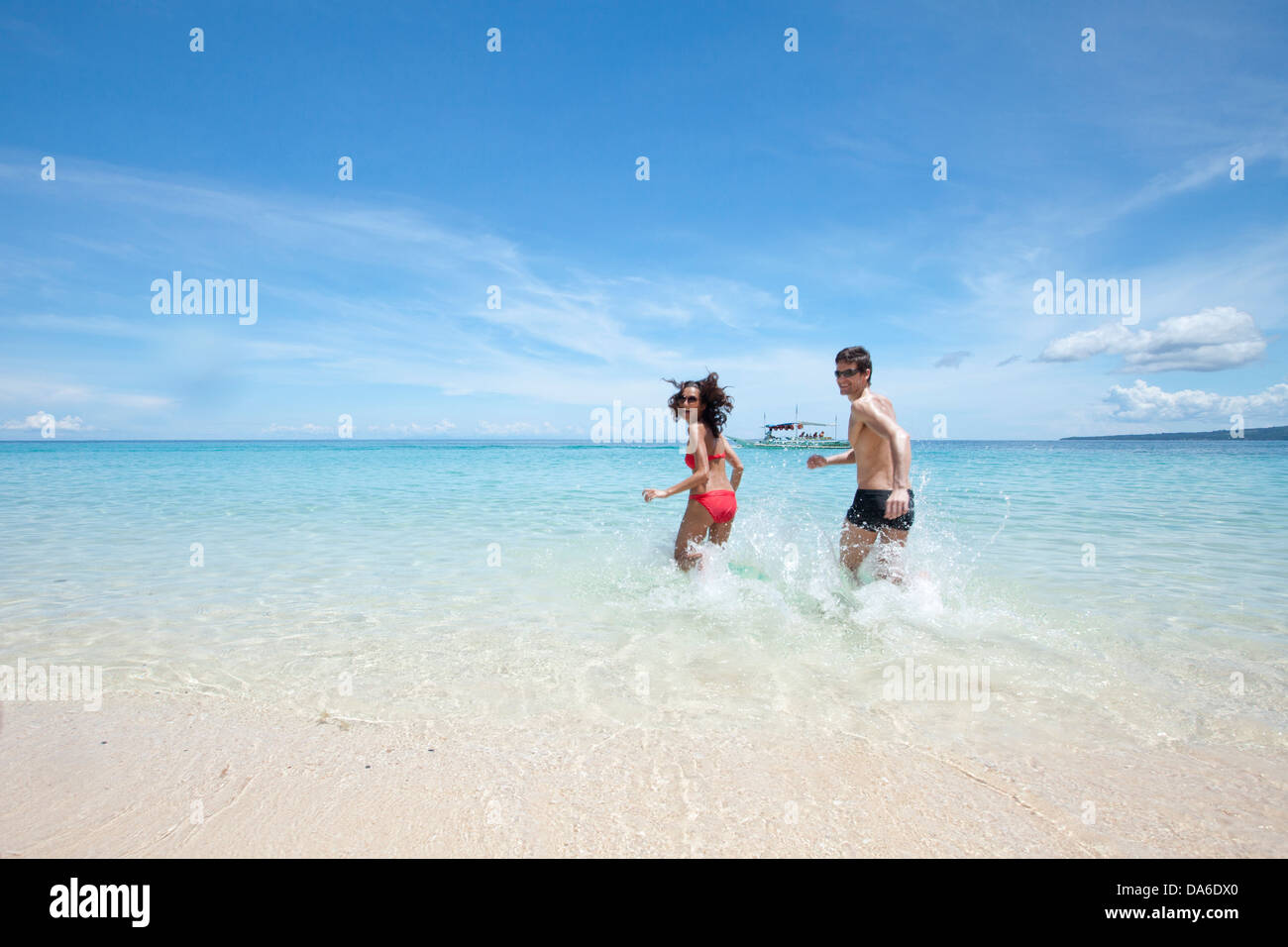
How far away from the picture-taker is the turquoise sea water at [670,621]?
3.83 metres

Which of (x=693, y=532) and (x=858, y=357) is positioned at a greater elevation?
(x=858, y=357)

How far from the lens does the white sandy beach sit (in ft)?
8.09

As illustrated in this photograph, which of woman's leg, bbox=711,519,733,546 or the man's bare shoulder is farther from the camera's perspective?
woman's leg, bbox=711,519,733,546

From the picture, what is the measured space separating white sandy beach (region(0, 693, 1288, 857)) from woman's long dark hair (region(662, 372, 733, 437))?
156 inches

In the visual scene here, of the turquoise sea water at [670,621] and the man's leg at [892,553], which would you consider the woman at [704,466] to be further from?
the man's leg at [892,553]

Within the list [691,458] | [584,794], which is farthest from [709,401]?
[584,794]

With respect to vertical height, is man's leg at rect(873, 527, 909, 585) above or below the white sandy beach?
above

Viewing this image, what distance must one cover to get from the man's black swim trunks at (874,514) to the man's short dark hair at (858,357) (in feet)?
3.94

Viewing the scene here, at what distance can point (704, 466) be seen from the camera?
675 cm

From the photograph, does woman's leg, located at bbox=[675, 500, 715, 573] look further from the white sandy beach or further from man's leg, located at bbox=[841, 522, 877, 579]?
the white sandy beach

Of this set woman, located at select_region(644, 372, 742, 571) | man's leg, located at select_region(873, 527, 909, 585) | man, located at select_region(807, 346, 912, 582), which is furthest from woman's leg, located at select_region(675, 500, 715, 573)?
man's leg, located at select_region(873, 527, 909, 585)

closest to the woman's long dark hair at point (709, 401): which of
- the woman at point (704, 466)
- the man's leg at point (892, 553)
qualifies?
the woman at point (704, 466)

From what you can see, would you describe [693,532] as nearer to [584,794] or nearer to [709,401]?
[709,401]

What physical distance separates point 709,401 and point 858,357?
1.69 m
